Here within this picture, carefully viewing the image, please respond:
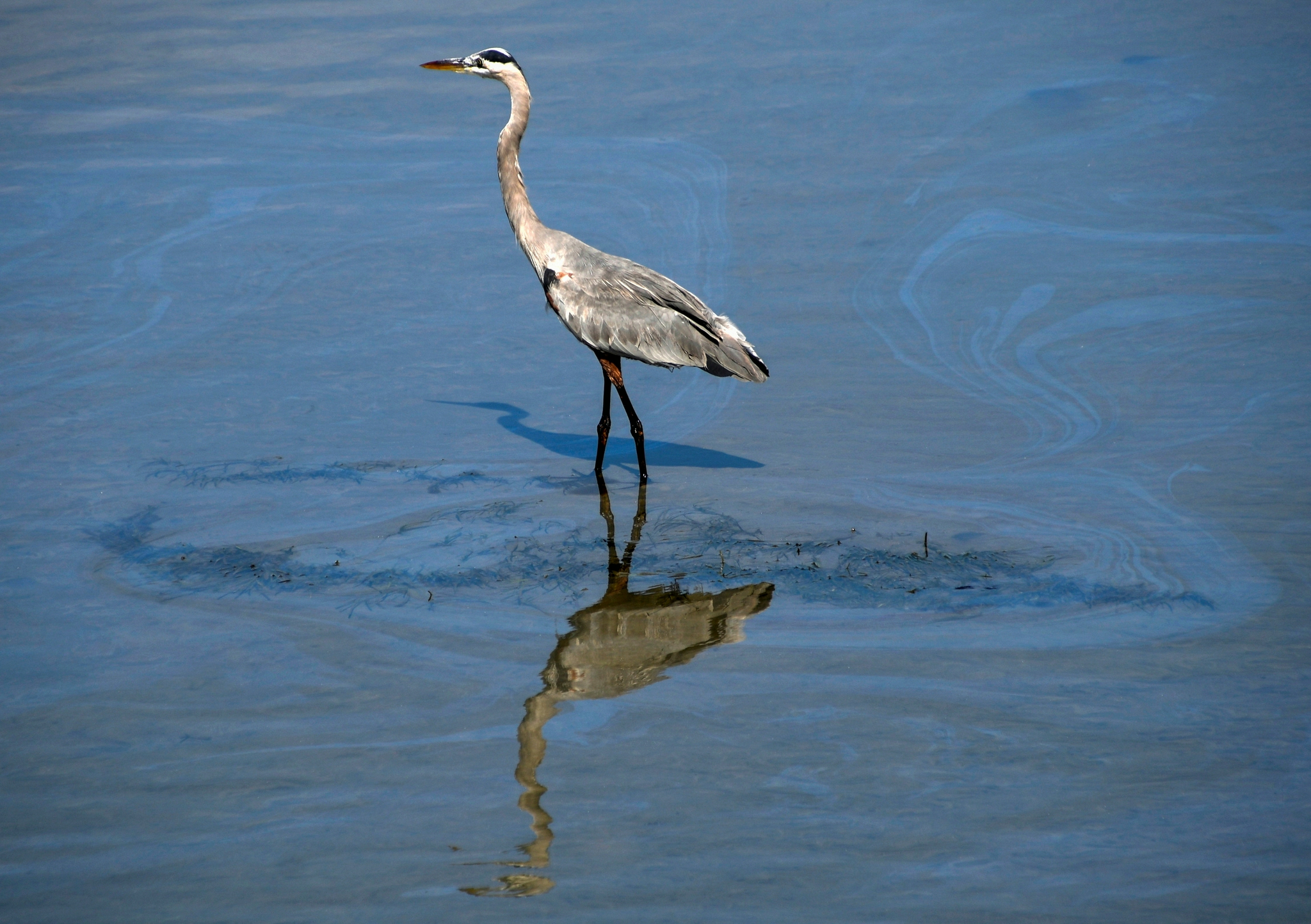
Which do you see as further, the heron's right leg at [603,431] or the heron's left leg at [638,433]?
the heron's right leg at [603,431]

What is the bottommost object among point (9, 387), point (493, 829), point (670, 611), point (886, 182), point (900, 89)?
point (493, 829)

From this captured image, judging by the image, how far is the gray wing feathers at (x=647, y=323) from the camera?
7.94 meters

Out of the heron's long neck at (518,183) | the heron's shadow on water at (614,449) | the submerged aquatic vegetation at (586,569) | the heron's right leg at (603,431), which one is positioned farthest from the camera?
the heron's long neck at (518,183)

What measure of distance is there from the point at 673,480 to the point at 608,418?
585 mm

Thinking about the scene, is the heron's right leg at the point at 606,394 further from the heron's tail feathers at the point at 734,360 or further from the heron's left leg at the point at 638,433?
the heron's tail feathers at the point at 734,360

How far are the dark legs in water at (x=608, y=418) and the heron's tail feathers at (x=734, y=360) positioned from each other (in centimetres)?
57

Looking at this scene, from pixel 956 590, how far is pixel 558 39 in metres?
11.5

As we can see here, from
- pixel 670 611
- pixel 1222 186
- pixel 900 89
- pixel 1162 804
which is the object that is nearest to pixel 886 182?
pixel 900 89

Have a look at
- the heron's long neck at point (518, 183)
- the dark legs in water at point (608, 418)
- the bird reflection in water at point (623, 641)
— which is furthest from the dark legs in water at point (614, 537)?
the heron's long neck at point (518, 183)

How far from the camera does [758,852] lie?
169 inches

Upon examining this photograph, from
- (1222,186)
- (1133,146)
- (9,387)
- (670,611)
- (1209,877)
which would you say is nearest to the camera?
(1209,877)

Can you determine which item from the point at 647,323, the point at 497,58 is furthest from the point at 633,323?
the point at 497,58

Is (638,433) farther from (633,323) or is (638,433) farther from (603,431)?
(633,323)

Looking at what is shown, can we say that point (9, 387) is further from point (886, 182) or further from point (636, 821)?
point (886, 182)
